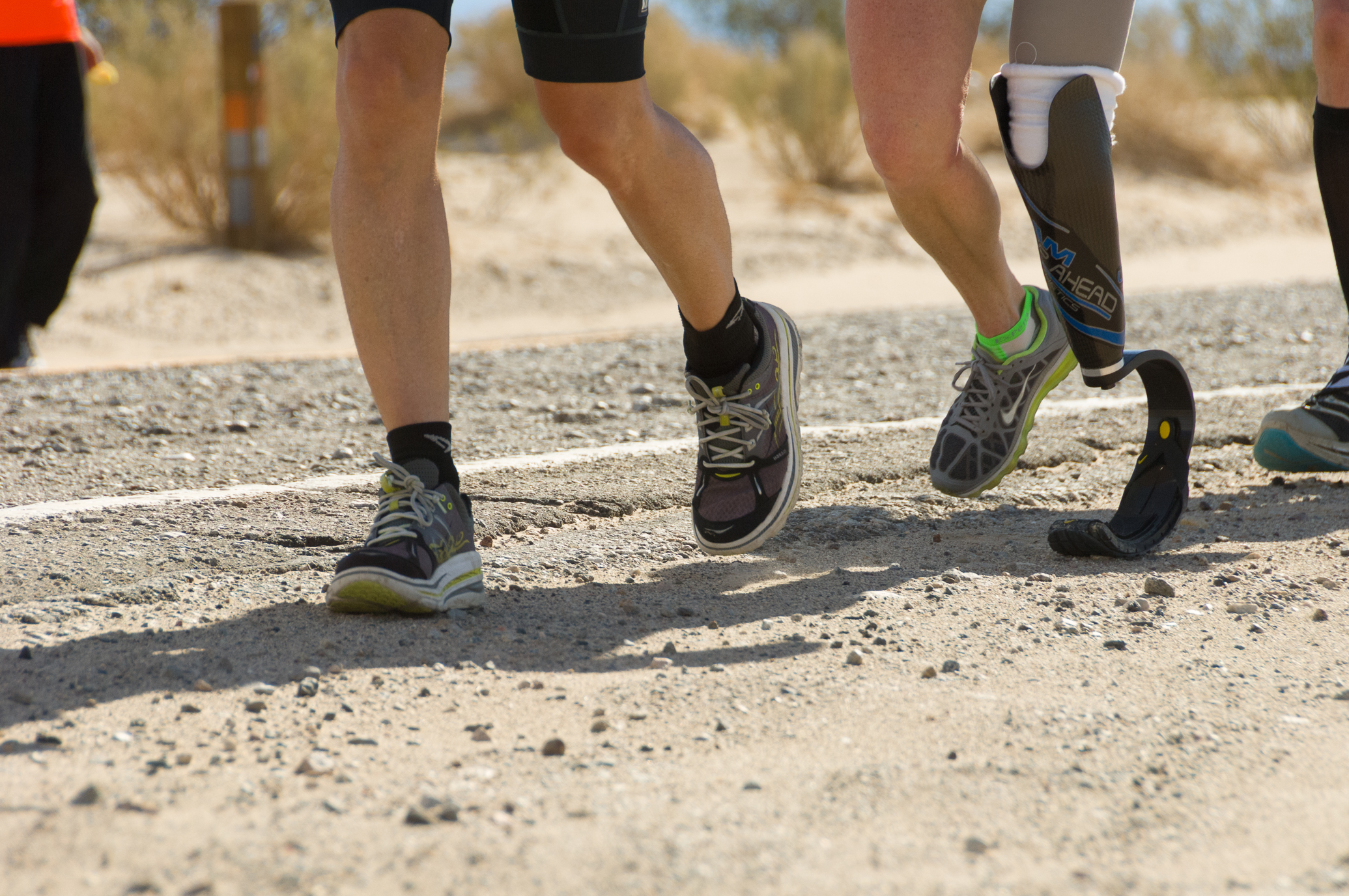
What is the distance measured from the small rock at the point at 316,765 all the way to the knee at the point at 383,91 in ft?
3.28

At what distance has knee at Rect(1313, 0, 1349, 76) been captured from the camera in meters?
2.80

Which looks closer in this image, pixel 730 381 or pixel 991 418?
pixel 730 381

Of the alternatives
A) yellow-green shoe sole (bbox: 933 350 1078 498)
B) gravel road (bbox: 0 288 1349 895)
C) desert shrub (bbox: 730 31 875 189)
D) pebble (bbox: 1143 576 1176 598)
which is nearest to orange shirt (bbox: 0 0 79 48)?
gravel road (bbox: 0 288 1349 895)

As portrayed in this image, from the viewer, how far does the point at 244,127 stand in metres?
8.12

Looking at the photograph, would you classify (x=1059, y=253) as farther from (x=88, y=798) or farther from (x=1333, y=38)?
(x=88, y=798)

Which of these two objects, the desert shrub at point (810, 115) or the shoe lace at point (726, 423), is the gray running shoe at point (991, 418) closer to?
the shoe lace at point (726, 423)

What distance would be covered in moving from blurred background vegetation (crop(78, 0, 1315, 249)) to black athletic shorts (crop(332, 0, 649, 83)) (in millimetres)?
6725

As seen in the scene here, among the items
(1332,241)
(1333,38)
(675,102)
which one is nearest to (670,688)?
(1332,241)

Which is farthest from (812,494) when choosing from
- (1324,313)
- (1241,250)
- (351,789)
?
(1241,250)

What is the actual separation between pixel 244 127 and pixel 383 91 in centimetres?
665

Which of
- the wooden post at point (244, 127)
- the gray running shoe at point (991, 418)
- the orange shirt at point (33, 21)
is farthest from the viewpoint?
the wooden post at point (244, 127)

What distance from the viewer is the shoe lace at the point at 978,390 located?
2.61 metres

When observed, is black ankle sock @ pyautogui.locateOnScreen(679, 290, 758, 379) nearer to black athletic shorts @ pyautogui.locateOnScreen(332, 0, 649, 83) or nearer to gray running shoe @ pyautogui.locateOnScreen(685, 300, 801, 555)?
gray running shoe @ pyautogui.locateOnScreen(685, 300, 801, 555)

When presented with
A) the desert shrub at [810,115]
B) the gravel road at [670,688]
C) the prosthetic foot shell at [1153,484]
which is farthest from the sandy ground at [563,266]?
the prosthetic foot shell at [1153,484]
